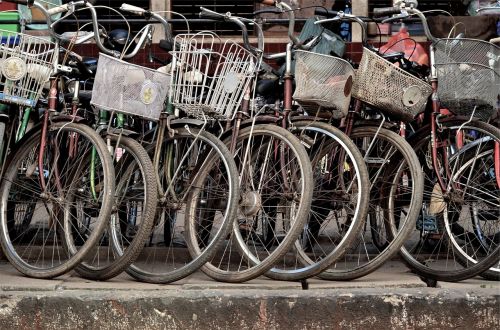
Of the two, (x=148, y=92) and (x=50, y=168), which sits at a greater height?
(x=148, y=92)

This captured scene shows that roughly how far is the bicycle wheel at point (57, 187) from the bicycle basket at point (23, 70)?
9.8 inches

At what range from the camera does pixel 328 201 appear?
5879 millimetres

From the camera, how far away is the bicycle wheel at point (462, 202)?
563 centimetres

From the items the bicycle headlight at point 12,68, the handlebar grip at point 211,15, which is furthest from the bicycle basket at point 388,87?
the bicycle headlight at point 12,68

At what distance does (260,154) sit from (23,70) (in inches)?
56.8

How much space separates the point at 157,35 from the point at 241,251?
173 inches

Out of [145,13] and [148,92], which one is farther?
Answer: [145,13]

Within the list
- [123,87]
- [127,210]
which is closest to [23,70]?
[123,87]

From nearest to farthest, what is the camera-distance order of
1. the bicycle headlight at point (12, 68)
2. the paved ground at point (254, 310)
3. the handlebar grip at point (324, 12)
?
the paved ground at point (254, 310) → the bicycle headlight at point (12, 68) → the handlebar grip at point (324, 12)

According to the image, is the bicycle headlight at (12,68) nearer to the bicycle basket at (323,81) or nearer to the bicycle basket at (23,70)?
the bicycle basket at (23,70)

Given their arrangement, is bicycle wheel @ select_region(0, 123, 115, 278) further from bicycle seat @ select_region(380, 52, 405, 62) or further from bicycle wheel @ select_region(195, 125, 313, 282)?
bicycle seat @ select_region(380, 52, 405, 62)

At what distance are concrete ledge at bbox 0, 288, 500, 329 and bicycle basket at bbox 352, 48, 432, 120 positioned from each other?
43.3 inches

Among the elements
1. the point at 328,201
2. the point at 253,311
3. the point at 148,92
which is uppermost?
the point at 148,92

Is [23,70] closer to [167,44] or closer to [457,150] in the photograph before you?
[167,44]
